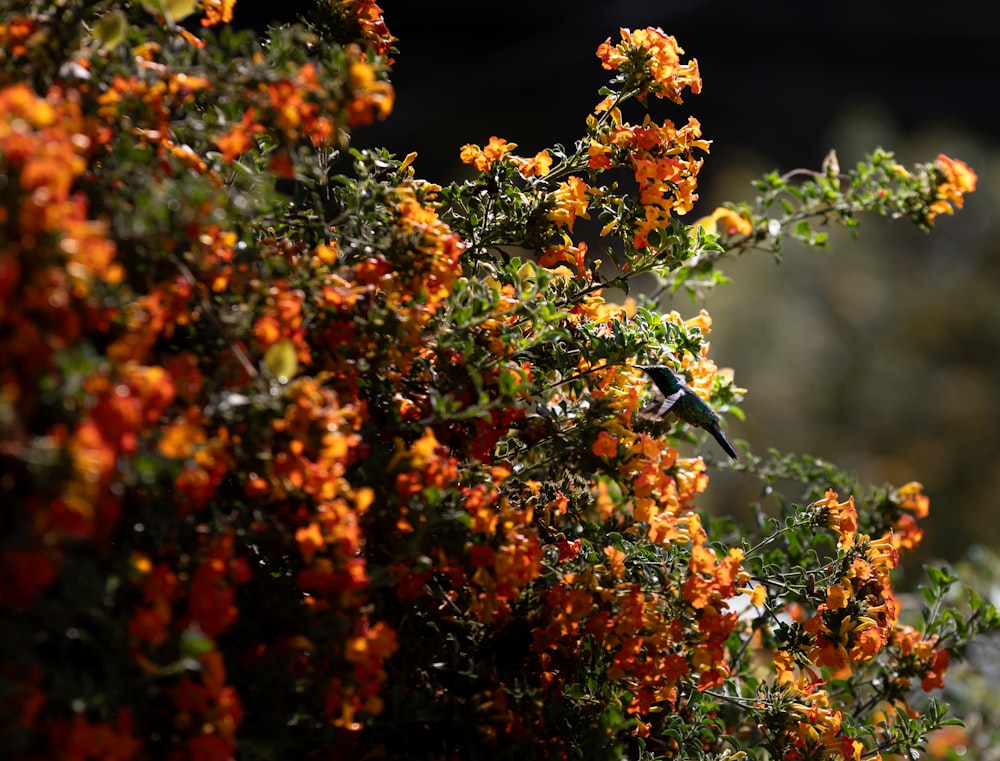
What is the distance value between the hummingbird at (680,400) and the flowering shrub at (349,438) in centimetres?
2

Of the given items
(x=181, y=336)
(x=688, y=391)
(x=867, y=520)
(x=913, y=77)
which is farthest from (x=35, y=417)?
(x=913, y=77)

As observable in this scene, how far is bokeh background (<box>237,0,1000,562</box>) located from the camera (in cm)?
684

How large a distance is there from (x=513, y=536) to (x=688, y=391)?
37 centimetres

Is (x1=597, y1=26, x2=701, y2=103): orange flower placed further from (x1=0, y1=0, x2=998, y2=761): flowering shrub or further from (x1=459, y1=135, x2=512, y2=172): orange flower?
(x1=459, y1=135, x2=512, y2=172): orange flower

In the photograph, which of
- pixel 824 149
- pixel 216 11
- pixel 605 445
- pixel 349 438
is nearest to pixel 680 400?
pixel 605 445

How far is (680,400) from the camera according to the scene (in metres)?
1.25

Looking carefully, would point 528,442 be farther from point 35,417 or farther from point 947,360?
point 947,360

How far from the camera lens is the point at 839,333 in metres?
7.61

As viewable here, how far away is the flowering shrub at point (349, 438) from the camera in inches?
29.0

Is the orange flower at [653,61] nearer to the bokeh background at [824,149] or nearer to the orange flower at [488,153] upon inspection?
the orange flower at [488,153]

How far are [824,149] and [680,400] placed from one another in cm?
884

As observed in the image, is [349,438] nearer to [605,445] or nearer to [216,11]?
[605,445]

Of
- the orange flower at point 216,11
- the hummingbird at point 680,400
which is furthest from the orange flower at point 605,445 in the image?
the orange flower at point 216,11

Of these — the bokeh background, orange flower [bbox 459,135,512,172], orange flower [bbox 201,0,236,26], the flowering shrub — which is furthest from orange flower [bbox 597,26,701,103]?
the bokeh background
